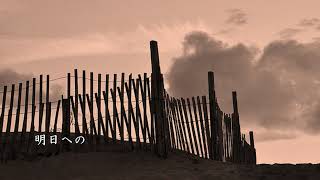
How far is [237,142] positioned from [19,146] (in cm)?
578

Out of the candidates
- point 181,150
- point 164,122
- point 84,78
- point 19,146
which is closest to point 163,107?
point 164,122

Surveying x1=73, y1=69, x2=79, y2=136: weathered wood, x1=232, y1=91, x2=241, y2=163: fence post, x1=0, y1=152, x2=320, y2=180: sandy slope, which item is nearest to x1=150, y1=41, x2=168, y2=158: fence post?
x1=0, y1=152, x2=320, y2=180: sandy slope

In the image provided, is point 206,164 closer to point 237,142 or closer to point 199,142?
point 199,142

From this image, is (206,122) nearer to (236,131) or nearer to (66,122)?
(236,131)

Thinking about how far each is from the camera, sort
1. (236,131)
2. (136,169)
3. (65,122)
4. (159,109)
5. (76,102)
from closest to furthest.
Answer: (136,169) → (159,109) → (76,102) → (65,122) → (236,131)

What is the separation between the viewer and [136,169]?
1032 cm

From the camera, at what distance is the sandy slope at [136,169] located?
950 cm

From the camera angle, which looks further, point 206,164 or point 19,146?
point 19,146

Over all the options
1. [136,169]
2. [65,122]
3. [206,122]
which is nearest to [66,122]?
[65,122]

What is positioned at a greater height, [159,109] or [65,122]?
[159,109]

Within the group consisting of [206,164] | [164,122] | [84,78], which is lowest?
[206,164]

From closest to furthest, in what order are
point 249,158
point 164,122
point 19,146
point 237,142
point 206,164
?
point 206,164 < point 164,122 < point 19,146 < point 237,142 < point 249,158

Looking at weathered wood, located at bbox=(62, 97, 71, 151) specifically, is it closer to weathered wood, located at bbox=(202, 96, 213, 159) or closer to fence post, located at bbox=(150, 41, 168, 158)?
fence post, located at bbox=(150, 41, 168, 158)

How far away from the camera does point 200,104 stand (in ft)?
39.1
